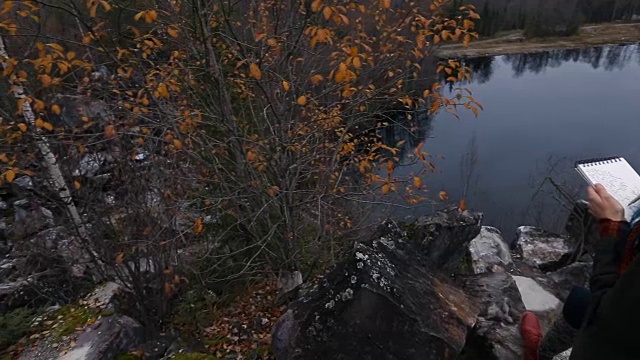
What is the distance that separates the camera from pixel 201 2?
3652 mm

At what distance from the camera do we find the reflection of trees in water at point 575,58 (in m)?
39.5

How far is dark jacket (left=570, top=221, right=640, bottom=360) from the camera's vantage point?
64.7 inches

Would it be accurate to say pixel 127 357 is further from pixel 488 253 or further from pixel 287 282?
pixel 488 253

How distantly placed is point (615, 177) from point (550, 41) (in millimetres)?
55230

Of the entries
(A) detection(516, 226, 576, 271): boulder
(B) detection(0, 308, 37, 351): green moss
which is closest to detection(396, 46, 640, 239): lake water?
(A) detection(516, 226, 576, 271): boulder

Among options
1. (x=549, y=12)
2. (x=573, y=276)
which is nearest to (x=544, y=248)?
(x=573, y=276)

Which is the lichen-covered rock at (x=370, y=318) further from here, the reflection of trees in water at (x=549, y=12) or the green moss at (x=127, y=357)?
the reflection of trees in water at (x=549, y=12)

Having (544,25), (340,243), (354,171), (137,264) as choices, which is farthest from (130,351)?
(544,25)

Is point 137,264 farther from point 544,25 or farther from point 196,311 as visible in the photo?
point 544,25

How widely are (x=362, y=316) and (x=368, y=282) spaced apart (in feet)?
0.80

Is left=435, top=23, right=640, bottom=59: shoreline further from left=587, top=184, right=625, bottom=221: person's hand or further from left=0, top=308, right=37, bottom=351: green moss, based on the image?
left=587, top=184, right=625, bottom=221: person's hand

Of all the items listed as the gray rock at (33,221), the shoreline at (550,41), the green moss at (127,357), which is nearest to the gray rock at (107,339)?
the green moss at (127,357)

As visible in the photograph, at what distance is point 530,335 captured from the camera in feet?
12.4

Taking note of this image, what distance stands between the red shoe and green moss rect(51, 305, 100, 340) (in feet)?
13.6
